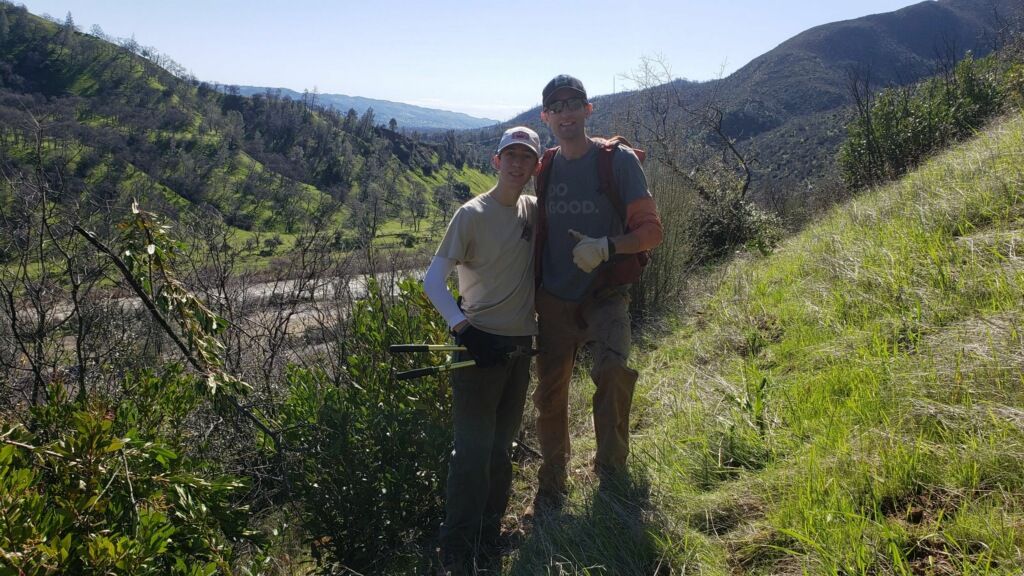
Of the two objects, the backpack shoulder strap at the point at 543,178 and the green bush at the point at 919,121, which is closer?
the backpack shoulder strap at the point at 543,178

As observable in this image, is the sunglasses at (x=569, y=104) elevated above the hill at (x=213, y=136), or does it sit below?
below

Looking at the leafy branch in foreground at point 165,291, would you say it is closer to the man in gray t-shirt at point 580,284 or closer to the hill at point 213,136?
the man in gray t-shirt at point 580,284

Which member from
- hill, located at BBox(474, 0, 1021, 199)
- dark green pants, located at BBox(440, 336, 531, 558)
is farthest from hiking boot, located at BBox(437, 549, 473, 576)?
hill, located at BBox(474, 0, 1021, 199)

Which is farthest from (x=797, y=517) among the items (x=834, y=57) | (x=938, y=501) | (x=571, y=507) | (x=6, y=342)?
(x=834, y=57)

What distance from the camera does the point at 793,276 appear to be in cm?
507

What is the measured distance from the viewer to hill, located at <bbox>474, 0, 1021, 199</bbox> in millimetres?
39406

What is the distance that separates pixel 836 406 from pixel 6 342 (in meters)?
6.30

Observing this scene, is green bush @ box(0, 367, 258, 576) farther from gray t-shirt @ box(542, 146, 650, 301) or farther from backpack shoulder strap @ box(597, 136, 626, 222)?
backpack shoulder strap @ box(597, 136, 626, 222)

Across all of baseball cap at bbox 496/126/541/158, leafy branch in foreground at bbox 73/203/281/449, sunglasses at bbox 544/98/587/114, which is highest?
sunglasses at bbox 544/98/587/114

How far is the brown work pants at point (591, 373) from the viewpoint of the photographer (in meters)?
2.80

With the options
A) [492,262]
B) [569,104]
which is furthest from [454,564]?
[569,104]

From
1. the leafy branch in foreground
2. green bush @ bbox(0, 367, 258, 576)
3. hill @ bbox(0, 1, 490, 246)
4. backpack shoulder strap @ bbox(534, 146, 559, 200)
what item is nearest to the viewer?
green bush @ bbox(0, 367, 258, 576)

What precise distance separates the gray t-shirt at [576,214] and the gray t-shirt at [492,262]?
20 cm

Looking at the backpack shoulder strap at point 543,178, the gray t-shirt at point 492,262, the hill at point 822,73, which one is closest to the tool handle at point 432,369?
the gray t-shirt at point 492,262
